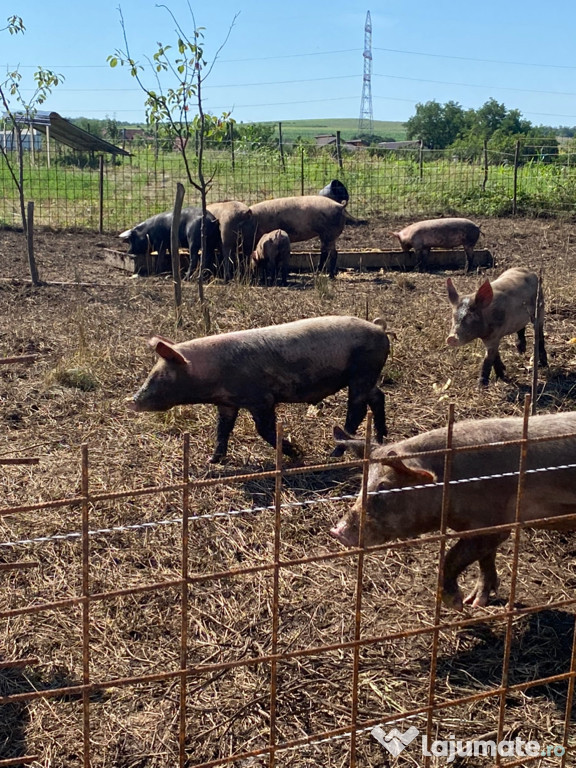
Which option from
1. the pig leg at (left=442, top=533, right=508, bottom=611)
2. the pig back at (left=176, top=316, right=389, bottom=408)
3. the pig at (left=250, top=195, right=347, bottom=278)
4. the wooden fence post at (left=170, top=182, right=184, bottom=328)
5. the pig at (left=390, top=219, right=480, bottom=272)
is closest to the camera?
the pig leg at (left=442, top=533, right=508, bottom=611)

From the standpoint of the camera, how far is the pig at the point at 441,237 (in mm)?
12570

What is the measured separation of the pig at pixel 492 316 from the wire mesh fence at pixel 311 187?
10511 mm

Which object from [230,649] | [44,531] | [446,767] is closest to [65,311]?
[44,531]

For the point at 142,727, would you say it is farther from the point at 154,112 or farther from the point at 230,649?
the point at 154,112

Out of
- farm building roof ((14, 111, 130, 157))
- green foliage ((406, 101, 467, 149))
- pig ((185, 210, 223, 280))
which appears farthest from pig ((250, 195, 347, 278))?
green foliage ((406, 101, 467, 149))

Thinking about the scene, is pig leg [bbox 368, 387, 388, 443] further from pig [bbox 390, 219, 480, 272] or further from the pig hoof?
pig [bbox 390, 219, 480, 272]

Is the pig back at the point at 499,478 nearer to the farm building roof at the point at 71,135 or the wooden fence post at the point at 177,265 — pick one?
the wooden fence post at the point at 177,265

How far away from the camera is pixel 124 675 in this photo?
344 centimetres

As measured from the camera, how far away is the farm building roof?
58.6 feet

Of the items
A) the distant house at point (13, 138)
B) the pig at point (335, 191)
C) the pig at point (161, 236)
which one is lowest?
the pig at point (161, 236)

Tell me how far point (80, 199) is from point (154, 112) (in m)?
12.1

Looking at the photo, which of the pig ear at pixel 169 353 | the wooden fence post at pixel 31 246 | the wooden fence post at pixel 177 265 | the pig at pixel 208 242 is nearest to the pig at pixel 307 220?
the pig at pixel 208 242

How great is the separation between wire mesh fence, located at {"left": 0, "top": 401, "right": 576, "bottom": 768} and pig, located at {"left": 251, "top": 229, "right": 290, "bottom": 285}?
7.37 meters

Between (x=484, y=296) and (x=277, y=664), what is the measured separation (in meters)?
4.29
